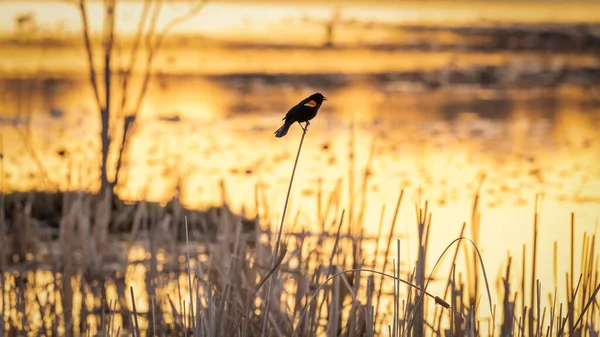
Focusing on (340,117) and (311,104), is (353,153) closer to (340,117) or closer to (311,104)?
(311,104)

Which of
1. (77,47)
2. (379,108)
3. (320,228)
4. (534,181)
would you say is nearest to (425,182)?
(534,181)

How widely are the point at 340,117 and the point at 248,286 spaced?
9.09 m

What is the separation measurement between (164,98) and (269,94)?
164cm

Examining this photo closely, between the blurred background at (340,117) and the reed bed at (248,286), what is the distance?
246 millimetres

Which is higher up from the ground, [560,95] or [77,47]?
[77,47]

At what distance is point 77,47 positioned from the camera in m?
19.8

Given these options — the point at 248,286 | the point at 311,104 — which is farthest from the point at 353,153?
the point at 311,104

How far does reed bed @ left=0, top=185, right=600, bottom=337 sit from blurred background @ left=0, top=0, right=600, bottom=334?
0.81 ft

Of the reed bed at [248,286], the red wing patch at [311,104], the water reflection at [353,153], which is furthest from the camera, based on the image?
the water reflection at [353,153]

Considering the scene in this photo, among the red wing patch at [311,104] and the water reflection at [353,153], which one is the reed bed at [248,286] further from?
the red wing patch at [311,104]

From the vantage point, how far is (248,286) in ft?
13.1

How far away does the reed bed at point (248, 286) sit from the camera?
3537 millimetres

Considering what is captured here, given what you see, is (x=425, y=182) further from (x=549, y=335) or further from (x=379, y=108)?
(x=379, y=108)

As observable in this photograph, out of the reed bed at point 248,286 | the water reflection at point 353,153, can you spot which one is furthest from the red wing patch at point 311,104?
the water reflection at point 353,153
